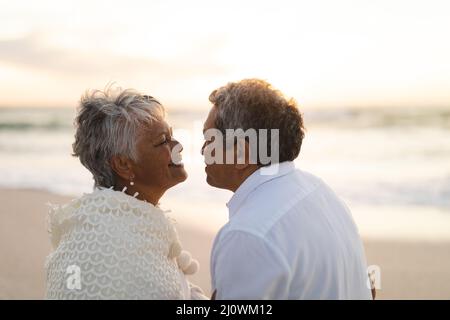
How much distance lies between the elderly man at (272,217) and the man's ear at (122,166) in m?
0.44

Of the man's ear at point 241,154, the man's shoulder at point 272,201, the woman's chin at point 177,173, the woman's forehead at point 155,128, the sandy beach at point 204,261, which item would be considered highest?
the woman's forehead at point 155,128

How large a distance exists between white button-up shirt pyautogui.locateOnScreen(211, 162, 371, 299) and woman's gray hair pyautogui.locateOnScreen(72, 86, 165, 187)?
29.6 inches

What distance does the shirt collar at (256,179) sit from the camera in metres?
2.73

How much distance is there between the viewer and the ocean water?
864 centimetres

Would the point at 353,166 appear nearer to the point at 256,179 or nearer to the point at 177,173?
the point at 177,173

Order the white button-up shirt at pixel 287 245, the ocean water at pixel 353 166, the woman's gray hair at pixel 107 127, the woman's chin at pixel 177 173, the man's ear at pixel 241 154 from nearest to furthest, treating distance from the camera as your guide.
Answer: the white button-up shirt at pixel 287 245
the man's ear at pixel 241 154
the woman's gray hair at pixel 107 127
the woman's chin at pixel 177 173
the ocean water at pixel 353 166

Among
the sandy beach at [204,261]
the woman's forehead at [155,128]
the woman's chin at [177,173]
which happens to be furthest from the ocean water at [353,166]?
the woman's forehead at [155,128]

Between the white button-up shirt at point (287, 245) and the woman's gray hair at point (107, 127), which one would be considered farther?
the woman's gray hair at point (107, 127)

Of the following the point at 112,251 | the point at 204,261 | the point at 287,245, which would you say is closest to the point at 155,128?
the point at 112,251

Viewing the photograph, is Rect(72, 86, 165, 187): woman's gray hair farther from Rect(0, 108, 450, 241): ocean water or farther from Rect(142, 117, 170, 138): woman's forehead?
Rect(0, 108, 450, 241): ocean water

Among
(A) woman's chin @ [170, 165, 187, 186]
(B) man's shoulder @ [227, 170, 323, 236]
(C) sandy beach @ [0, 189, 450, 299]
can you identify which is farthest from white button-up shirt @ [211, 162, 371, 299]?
(C) sandy beach @ [0, 189, 450, 299]

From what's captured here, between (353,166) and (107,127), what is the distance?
10.1 m

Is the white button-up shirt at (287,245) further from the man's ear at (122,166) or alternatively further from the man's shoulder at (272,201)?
the man's ear at (122,166)

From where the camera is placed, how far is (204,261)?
7.21m
